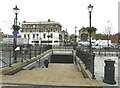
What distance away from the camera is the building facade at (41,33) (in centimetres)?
8538

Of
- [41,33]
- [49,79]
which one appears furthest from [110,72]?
[41,33]

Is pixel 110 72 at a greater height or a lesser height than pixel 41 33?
lesser

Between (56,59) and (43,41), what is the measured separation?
51001 millimetres

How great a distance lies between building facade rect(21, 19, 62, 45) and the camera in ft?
280

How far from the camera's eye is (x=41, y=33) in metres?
89.2

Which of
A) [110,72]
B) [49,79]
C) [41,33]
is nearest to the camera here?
[110,72]

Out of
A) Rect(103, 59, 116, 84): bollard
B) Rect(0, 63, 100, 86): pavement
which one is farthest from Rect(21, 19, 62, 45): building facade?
Rect(103, 59, 116, 84): bollard

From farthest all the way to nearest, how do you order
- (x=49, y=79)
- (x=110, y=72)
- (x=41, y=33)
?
(x=41, y=33)
(x=49, y=79)
(x=110, y=72)

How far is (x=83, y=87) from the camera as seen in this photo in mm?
8273

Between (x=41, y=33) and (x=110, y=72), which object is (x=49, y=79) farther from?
(x=41, y=33)

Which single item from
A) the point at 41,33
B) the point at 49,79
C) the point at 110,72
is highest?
the point at 41,33

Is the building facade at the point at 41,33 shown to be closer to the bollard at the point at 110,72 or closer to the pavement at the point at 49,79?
the pavement at the point at 49,79

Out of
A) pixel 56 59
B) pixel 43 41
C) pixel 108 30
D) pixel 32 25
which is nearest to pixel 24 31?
pixel 32 25

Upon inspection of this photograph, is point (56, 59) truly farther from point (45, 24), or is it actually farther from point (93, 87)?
point (45, 24)
